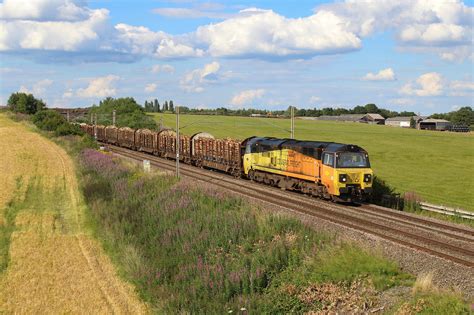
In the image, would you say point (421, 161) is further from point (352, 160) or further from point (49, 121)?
point (49, 121)

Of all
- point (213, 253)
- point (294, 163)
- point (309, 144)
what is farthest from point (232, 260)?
point (294, 163)

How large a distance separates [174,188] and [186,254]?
478 inches

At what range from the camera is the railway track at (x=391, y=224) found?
1977 centimetres

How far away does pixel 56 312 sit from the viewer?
17906mm

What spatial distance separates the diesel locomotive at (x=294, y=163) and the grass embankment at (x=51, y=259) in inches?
530

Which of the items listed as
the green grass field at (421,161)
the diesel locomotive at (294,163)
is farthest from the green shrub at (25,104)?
the diesel locomotive at (294,163)

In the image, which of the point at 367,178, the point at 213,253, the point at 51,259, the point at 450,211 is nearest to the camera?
the point at 213,253

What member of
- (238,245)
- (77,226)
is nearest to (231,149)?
(77,226)

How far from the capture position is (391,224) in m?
24.7

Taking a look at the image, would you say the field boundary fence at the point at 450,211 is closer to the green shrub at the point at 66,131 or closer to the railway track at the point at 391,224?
the railway track at the point at 391,224

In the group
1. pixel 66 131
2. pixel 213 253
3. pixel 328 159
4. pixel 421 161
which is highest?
pixel 328 159

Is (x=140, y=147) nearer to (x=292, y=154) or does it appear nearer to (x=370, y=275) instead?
(x=292, y=154)

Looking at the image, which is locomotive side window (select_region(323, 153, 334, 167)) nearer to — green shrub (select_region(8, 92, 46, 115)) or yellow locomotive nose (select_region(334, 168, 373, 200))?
yellow locomotive nose (select_region(334, 168, 373, 200))

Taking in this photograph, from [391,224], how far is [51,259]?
15.8 metres
